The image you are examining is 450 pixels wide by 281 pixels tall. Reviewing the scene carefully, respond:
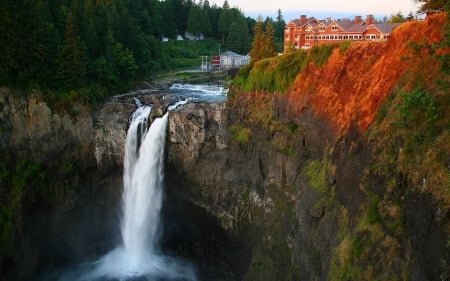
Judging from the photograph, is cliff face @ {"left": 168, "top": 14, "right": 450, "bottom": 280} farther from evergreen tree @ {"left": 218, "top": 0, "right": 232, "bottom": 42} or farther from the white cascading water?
evergreen tree @ {"left": 218, "top": 0, "right": 232, "bottom": 42}

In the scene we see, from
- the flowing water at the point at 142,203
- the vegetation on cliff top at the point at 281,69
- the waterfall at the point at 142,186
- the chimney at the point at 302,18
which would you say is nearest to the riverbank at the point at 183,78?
the chimney at the point at 302,18

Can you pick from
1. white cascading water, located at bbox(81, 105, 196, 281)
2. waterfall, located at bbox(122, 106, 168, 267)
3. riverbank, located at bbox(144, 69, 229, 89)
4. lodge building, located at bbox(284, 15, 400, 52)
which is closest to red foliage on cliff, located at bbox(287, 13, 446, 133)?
lodge building, located at bbox(284, 15, 400, 52)

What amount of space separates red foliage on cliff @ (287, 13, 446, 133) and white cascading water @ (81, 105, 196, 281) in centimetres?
1038

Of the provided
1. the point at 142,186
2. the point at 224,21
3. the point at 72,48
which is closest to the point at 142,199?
the point at 142,186

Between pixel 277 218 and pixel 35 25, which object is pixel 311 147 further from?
pixel 35 25

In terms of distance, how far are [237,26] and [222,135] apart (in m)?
50.6

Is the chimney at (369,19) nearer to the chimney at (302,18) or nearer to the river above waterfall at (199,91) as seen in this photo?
the chimney at (302,18)

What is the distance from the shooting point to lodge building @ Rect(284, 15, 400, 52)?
1132 inches

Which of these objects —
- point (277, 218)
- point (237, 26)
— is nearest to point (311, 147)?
point (277, 218)

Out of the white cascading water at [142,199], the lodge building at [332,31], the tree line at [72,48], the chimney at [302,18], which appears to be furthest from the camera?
the chimney at [302,18]

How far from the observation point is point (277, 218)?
22359 millimetres

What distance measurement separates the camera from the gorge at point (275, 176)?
493 inches

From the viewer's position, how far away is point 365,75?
17.2 meters

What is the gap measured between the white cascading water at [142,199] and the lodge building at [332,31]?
497 inches
